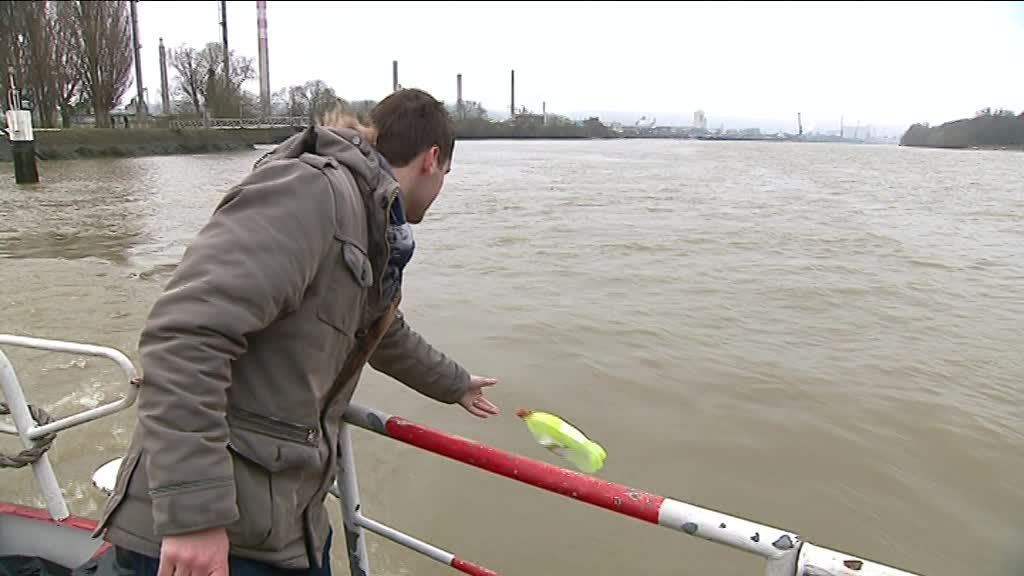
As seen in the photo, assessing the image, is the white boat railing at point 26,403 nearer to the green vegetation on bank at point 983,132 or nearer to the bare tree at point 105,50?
the bare tree at point 105,50

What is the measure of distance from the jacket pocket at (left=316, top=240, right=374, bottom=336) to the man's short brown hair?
279 mm

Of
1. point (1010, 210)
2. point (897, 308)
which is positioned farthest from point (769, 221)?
point (1010, 210)

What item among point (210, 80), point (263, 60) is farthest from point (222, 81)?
point (263, 60)

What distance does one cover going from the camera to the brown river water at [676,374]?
3.96m

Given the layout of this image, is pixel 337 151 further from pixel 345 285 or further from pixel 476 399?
pixel 476 399

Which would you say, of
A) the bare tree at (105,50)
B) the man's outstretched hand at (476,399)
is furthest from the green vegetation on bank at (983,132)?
the man's outstretched hand at (476,399)

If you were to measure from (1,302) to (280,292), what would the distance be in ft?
25.2

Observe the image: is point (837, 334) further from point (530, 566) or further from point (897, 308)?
point (530, 566)

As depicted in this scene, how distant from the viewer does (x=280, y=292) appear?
1195 millimetres

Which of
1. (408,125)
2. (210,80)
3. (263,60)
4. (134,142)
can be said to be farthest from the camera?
(263,60)

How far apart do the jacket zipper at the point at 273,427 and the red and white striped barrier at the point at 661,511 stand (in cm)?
31

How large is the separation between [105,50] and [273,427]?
19622 millimetres

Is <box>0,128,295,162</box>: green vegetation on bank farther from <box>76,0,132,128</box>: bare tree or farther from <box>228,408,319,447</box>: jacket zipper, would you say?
<box>228,408,319,447</box>: jacket zipper

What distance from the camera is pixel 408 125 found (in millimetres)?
1532
